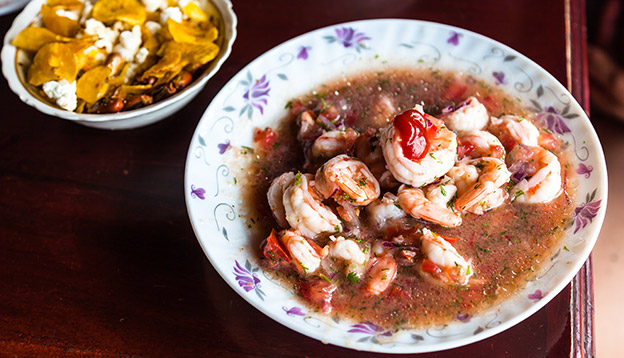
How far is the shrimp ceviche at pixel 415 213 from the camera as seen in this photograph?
1256 millimetres

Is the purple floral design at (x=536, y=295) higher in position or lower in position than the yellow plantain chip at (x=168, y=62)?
lower

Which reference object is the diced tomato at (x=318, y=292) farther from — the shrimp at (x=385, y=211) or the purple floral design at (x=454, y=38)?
the purple floral design at (x=454, y=38)

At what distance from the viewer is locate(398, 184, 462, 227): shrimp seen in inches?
50.3

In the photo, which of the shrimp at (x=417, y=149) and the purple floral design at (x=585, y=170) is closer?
the shrimp at (x=417, y=149)

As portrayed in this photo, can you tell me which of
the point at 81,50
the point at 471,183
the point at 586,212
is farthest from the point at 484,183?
the point at 81,50

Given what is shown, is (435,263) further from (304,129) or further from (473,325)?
(304,129)

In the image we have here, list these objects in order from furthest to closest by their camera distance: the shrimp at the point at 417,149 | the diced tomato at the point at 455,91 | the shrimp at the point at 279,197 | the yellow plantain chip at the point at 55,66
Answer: the diced tomato at the point at 455,91, the yellow plantain chip at the point at 55,66, the shrimp at the point at 279,197, the shrimp at the point at 417,149

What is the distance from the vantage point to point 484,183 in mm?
1297

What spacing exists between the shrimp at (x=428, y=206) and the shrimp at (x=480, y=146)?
0.49ft

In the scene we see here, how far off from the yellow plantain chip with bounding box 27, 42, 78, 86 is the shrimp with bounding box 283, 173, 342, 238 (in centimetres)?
71

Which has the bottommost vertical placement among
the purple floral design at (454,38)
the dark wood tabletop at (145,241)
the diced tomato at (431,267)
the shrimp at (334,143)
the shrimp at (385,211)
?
the dark wood tabletop at (145,241)

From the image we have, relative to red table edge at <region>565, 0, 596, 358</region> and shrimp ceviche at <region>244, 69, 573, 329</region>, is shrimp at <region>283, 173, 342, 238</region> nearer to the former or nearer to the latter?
shrimp ceviche at <region>244, 69, 573, 329</region>

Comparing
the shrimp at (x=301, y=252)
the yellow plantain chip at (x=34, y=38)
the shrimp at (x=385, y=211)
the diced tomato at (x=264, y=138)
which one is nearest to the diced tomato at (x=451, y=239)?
the shrimp at (x=385, y=211)

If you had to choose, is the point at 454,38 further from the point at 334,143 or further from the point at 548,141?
the point at 334,143
